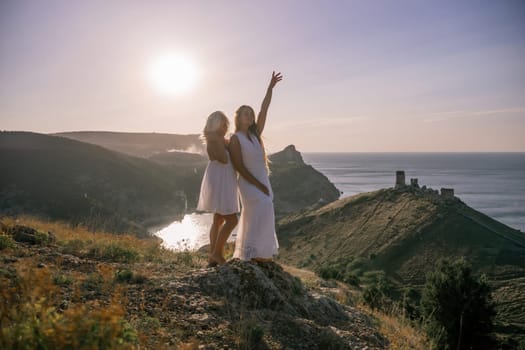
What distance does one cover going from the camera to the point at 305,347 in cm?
417

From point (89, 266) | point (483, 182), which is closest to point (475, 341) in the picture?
point (89, 266)

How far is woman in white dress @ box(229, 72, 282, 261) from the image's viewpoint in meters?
5.93

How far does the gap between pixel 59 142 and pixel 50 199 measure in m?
32.3

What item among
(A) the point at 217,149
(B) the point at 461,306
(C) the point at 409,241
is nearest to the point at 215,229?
(A) the point at 217,149

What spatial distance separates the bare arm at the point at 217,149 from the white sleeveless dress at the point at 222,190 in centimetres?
11

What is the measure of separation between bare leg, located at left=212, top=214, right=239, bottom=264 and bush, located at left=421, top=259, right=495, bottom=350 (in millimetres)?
12828

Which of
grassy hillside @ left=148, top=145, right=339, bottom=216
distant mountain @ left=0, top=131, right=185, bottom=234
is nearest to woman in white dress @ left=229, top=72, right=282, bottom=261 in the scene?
distant mountain @ left=0, top=131, right=185, bottom=234

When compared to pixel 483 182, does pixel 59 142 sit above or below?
above

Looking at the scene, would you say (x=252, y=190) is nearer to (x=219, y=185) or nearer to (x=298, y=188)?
(x=219, y=185)

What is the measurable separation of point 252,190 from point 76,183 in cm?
7605

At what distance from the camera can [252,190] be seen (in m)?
6.03

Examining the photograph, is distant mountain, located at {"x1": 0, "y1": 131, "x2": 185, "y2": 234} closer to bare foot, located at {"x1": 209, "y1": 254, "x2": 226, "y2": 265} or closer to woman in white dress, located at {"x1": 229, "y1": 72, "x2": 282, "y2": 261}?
bare foot, located at {"x1": 209, "y1": 254, "x2": 226, "y2": 265}

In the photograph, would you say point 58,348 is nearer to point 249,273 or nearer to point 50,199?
point 249,273

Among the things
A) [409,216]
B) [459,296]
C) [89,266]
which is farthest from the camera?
[409,216]
